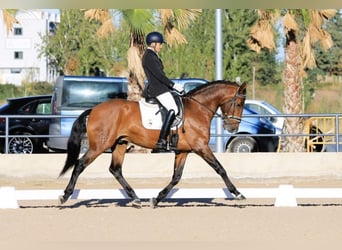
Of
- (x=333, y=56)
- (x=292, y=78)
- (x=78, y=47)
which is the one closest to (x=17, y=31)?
(x=78, y=47)

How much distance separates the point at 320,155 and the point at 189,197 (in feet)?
17.7

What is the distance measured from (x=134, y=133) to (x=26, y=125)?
1127 cm

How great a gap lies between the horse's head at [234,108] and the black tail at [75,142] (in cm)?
195

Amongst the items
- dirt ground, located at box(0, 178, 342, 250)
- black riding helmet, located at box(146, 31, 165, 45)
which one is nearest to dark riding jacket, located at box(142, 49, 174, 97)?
black riding helmet, located at box(146, 31, 165, 45)

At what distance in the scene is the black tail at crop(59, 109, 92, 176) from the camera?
12.9 metres

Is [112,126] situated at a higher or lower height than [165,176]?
higher

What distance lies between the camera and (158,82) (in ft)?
40.9

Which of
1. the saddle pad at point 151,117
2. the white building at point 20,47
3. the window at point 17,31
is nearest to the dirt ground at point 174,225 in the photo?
the saddle pad at point 151,117

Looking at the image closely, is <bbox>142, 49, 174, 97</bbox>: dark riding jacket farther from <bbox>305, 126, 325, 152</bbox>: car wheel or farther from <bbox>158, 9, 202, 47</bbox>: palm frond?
<bbox>305, 126, 325, 152</bbox>: car wheel

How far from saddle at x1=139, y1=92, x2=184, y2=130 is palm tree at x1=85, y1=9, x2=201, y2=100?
796cm

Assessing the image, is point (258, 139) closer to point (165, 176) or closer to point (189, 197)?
point (165, 176)

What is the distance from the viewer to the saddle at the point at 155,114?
1268cm

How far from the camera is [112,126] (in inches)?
501

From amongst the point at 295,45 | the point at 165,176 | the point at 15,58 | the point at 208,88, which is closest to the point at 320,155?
the point at 165,176
